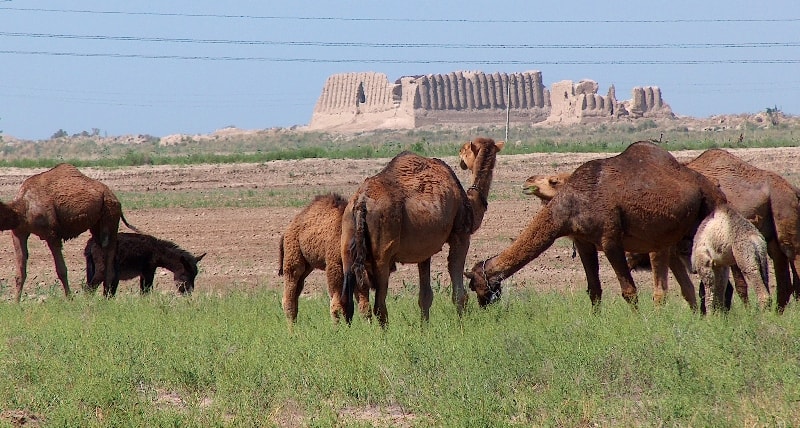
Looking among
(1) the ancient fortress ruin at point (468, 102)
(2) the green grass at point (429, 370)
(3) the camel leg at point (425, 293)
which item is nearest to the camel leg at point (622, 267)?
(2) the green grass at point (429, 370)

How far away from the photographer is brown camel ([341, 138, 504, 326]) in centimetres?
1072

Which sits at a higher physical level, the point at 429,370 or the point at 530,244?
the point at 530,244

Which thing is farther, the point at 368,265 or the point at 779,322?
the point at 368,265

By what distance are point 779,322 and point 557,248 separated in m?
10.3

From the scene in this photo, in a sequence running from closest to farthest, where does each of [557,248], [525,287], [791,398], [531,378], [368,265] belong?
[791,398], [531,378], [368,265], [525,287], [557,248]

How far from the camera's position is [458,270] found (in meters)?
11.8

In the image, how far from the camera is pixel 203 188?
34.6 m

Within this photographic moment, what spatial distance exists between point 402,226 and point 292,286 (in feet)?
5.02

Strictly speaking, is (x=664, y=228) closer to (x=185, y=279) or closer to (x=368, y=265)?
(x=368, y=265)

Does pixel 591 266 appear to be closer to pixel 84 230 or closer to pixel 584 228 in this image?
pixel 584 228

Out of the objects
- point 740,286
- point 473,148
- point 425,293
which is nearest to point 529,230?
point 425,293

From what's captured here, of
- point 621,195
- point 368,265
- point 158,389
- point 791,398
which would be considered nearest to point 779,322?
point 621,195

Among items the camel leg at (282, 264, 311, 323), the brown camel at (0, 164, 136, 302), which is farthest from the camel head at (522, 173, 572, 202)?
the brown camel at (0, 164, 136, 302)

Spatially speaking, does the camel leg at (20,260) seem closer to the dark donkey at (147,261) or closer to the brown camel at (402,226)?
the dark donkey at (147,261)
